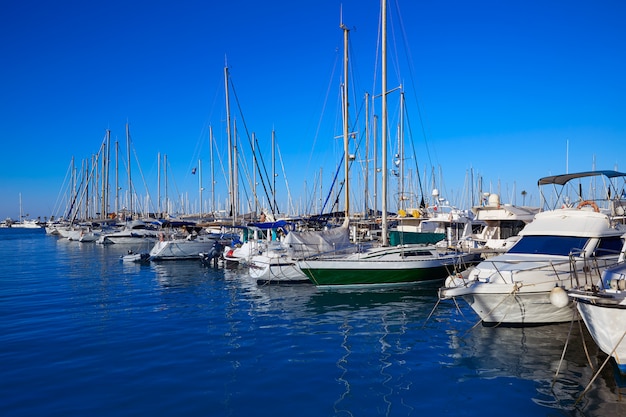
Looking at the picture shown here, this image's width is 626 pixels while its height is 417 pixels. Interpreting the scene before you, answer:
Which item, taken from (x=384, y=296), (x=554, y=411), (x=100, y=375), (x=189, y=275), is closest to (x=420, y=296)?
(x=384, y=296)

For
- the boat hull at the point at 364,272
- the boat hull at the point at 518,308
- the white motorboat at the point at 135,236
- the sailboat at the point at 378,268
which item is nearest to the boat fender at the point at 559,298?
the boat hull at the point at 518,308

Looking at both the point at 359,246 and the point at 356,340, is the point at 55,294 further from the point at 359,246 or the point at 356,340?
the point at 356,340

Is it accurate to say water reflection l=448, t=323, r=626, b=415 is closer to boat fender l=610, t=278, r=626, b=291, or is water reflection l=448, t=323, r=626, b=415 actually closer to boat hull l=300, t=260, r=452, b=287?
boat fender l=610, t=278, r=626, b=291

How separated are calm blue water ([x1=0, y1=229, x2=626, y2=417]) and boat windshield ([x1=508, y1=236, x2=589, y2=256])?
2.44 m

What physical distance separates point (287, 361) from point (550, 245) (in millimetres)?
8967

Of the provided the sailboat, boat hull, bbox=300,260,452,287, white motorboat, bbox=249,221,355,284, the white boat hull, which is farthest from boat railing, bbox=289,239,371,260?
the white boat hull

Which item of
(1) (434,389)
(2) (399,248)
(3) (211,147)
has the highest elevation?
(3) (211,147)

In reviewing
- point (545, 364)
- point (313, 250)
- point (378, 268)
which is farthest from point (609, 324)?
point (313, 250)

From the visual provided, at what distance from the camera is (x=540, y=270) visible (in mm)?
13594

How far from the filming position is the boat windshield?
14.8 metres

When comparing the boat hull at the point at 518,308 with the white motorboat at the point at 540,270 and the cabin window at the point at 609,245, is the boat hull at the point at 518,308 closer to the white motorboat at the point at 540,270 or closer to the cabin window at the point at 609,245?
the white motorboat at the point at 540,270

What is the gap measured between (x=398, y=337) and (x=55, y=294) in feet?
53.7

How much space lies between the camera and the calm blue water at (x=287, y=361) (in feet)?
29.6

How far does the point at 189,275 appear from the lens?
28.8m
